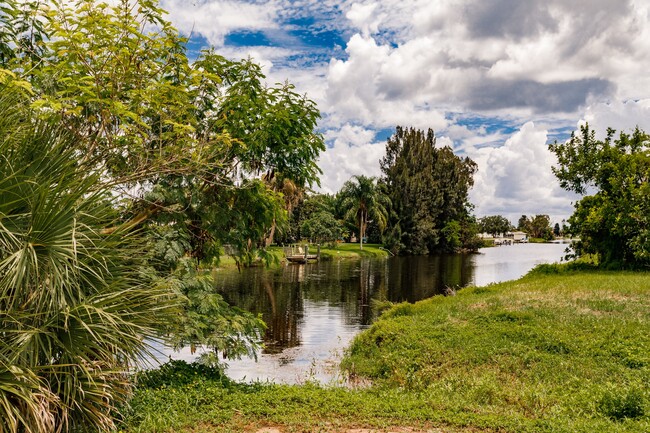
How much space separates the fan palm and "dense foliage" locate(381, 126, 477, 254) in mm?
79434

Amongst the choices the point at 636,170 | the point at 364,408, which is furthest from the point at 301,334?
the point at 636,170

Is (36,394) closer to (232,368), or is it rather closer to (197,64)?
(197,64)

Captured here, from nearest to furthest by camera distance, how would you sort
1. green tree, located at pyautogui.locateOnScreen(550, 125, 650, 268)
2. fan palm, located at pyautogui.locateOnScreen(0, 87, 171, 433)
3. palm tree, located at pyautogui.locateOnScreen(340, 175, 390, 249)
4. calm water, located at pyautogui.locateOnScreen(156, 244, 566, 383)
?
fan palm, located at pyautogui.locateOnScreen(0, 87, 171, 433) → calm water, located at pyautogui.locateOnScreen(156, 244, 566, 383) → green tree, located at pyautogui.locateOnScreen(550, 125, 650, 268) → palm tree, located at pyautogui.locateOnScreen(340, 175, 390, 249)

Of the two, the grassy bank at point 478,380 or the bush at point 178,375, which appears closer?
the grassy bank at point 478,380

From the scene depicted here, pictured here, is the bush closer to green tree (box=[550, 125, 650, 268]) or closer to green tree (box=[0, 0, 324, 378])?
green tree (box=[0, 0, 324, 378])

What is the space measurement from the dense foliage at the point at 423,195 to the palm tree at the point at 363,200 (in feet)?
13.2

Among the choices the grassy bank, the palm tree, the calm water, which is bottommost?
the calm water

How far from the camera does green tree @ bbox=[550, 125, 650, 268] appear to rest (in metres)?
30.3

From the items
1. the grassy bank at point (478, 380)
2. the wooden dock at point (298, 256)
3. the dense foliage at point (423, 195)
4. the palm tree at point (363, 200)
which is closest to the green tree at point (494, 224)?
the dense foliage at point (423, 195)

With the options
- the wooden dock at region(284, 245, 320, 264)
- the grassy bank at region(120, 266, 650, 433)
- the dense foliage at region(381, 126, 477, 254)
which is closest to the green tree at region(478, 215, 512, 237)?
the dense foliage at region(381, 126, 477, 254)

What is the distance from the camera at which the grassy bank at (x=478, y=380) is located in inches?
313

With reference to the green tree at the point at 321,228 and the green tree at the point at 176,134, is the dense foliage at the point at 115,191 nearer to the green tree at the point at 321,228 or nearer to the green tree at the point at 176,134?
the green tree at the point at 176,134

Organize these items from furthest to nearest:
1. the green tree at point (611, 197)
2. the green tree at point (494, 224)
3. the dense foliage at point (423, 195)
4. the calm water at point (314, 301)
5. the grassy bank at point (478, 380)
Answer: the green tree at point (494, 224) < the dense foliage at point (423, 195) < the green tree at point (611, 197) < the calm water at point (314, 301) < the grassy bank at point (478, 380)

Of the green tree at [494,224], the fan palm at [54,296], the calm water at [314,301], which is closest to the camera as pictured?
the fan palm at [54,296]
